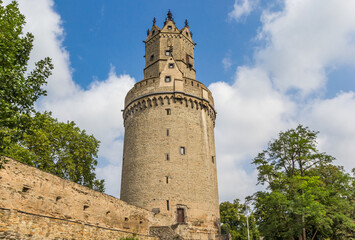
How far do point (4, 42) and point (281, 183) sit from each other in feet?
65.3

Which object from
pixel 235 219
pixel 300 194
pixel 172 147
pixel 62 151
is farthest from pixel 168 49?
pixel 235 219

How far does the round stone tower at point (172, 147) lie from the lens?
2405cm

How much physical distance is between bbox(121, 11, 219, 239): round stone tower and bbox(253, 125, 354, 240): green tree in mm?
4496

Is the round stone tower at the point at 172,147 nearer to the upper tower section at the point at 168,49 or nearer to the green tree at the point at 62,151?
the upper tower section at the point at 168,49

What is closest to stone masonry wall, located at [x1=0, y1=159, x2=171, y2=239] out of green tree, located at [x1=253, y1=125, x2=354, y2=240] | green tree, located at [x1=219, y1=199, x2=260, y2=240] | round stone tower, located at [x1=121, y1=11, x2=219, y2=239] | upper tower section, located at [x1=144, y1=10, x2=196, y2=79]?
round stone tower, located at [x1=121, y1=11, x2=219, y2=239]

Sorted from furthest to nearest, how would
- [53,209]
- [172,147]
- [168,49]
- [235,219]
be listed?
[235,219] → [168,49] → [172,147] → [53,209]

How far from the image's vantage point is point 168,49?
31.4 meters

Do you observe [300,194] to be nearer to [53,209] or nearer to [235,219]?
[53,209]

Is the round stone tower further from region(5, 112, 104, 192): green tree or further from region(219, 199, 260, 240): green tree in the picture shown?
region(219, 199, 260, 240): green tree

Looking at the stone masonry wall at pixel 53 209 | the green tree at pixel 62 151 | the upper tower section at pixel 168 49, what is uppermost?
the upper tower section at pixel 168 49

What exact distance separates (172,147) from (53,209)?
11.9m

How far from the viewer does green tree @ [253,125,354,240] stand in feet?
65.3

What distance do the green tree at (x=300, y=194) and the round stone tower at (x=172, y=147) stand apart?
450 centimetres

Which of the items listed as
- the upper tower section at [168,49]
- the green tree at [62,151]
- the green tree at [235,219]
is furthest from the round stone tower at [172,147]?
the green tree at [235,219]
